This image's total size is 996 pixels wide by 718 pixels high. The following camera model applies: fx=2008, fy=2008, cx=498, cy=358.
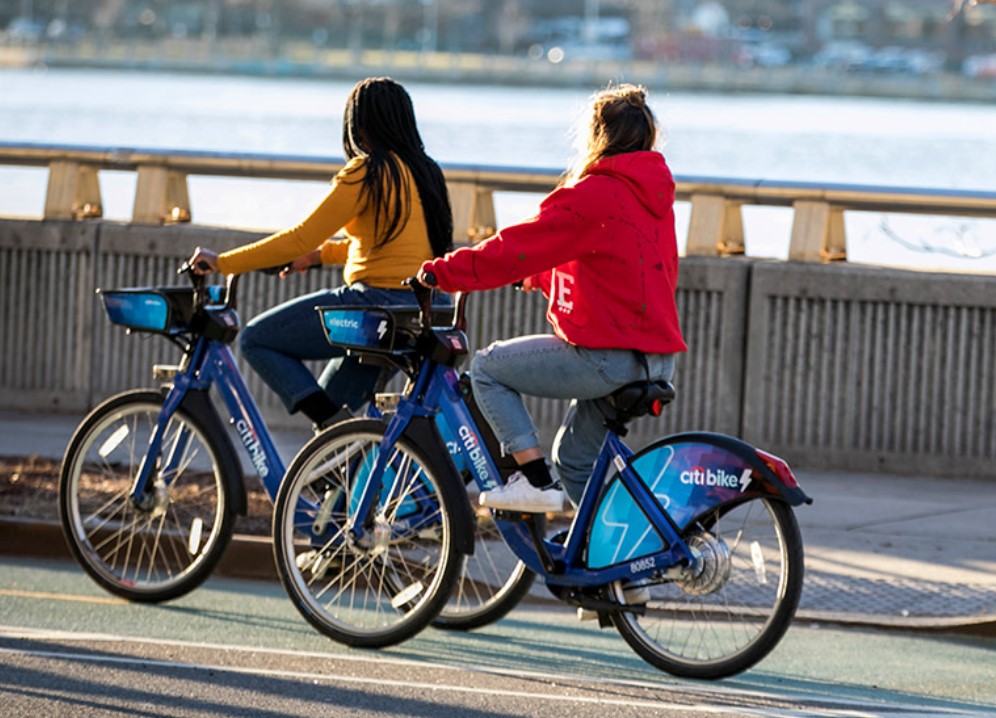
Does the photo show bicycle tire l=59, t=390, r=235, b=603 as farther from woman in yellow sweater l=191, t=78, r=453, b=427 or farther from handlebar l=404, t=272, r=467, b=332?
handlebar l=404, t=272, r=467, b=332

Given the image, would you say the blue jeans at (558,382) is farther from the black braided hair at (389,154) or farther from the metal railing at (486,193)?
the metal railing at (486,193)

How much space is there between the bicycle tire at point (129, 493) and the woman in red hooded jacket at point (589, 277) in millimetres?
1212

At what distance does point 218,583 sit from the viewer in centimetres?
777

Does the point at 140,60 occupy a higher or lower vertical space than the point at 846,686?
higher

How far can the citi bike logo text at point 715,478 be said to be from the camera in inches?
236

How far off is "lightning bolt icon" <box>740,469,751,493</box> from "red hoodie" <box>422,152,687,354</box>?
1.50 feet

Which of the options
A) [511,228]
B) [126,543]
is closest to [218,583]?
[126,543]

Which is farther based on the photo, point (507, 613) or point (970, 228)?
point (970, 228)

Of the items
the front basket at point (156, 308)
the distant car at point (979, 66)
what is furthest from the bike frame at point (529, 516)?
the distant car at point (979, 66)

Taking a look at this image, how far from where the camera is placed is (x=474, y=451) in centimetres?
645

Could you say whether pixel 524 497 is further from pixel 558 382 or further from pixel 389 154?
pixel 389 154

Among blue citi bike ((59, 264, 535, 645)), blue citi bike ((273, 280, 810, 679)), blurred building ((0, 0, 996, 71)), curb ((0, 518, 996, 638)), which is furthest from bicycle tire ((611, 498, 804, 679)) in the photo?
blurred building ((0, 0, 996, 71))

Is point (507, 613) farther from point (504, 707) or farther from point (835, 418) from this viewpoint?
point (835, 418)

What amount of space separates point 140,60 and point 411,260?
95.0 m
